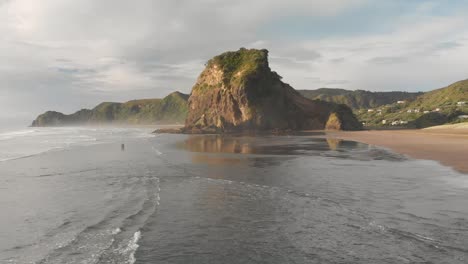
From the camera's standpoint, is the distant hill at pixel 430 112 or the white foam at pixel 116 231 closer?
the white foam at pixel 116 231

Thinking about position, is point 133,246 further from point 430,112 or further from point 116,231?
point 430,112

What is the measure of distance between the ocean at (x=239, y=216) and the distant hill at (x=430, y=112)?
322 feet

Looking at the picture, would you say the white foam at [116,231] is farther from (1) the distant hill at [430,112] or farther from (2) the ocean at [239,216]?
(1) the distant hill at [430,112]

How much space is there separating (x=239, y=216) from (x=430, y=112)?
122 m

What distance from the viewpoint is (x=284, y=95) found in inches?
4058

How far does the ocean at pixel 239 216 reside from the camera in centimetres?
980

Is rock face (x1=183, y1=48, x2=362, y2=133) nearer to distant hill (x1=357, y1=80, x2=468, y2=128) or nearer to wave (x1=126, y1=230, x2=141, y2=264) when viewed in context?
distant hill (x1=357, y1=80, x2=468, y2=128)

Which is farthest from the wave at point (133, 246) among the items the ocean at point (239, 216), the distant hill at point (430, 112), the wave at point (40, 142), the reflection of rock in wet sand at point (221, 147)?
the distant hill at point (430, 112)

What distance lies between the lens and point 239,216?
1360 cm

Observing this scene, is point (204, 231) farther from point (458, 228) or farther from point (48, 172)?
point (48, 172)

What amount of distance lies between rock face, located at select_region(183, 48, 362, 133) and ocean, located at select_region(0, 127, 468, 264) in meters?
71.4

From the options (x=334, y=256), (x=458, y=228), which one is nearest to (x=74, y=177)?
(x=334, y=256)

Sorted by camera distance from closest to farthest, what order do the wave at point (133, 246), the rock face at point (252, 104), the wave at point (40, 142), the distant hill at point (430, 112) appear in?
the wave at point (133, 246) → the wave at point (40, 142) → the rock face at point (252, 104) → the distant hill at point (430, 112)

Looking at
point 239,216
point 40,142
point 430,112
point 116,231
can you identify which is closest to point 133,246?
point 116,231
